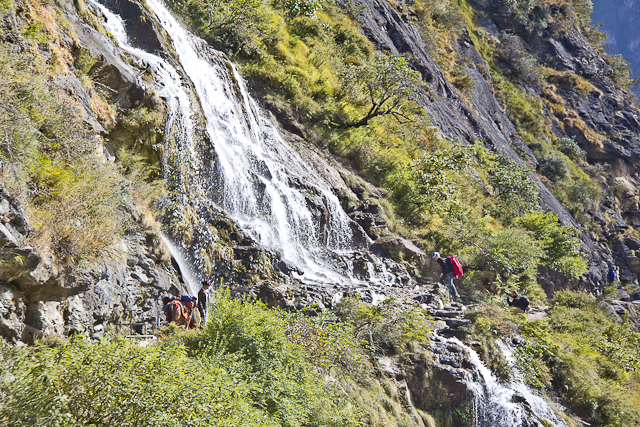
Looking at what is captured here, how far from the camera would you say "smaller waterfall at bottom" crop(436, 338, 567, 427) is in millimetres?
8469

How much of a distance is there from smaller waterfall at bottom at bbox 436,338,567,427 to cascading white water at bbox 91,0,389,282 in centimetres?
430

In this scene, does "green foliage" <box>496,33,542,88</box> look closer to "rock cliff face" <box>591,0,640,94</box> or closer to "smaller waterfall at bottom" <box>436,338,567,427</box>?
"smaller waterfall at bottom" <box>436,338,567,427</box>

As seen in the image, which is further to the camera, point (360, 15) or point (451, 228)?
point (360, 15)

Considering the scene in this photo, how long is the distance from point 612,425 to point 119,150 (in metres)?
11.9

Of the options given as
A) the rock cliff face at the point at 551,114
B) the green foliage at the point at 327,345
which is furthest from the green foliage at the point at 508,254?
the green foliage at the point at 327,345

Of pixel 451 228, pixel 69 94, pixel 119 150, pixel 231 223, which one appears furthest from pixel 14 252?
pixel 451 228

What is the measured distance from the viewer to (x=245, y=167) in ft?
41.7

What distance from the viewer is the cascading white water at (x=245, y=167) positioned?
11.5m

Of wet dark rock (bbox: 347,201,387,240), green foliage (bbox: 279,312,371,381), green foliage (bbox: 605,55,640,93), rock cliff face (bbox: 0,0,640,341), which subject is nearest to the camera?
rock cliff face (bbox: 0,0,640,341)

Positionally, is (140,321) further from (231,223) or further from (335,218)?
(335,218)

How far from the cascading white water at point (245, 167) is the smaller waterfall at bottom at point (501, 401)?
4.30 metres

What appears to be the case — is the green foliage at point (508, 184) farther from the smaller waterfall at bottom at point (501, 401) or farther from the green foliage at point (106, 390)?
the green foliage at point (106, 390)

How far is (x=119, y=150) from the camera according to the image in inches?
348

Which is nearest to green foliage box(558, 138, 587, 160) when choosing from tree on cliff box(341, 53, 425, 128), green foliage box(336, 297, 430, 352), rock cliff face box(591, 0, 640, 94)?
tree on cliff box(341, 53, 425, 128)
